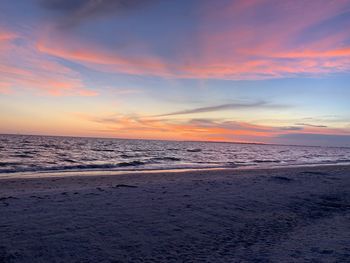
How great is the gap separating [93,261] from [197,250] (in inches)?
87.9

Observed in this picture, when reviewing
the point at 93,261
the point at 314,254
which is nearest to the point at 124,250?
the point at 93,261

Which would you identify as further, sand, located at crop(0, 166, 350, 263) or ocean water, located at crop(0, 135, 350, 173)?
ocean water, located at crop(0, 135, 350, 173)

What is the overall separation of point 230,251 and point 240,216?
303 centimetres

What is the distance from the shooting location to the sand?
22.4ft

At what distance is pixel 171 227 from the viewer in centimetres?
857

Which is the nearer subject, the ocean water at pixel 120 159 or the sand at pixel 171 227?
the sand at pixel 171 227

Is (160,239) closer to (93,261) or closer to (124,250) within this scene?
(124,250)

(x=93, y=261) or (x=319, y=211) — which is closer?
(x=93, y=261)

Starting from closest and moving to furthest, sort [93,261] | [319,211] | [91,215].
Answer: [93,261] → [91,215] → [319,211]

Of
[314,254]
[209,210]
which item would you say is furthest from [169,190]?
[314,254]

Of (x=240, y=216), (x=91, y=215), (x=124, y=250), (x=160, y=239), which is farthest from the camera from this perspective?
(x=240, y=216)

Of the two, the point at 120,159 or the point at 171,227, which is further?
the point at 120,159

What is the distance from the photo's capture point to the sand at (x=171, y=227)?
6.83 metres

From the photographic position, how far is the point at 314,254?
23.5 ft
